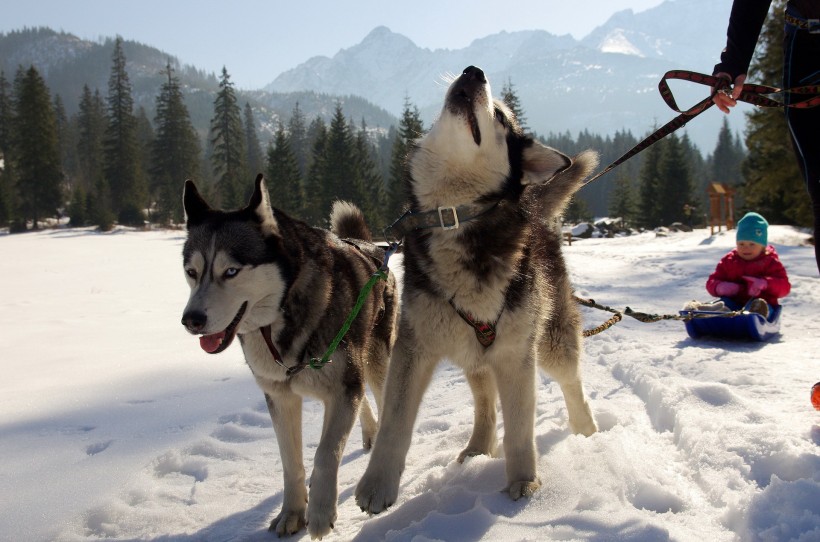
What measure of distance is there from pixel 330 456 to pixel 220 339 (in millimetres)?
801

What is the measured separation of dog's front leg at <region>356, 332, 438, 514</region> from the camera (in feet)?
7.99

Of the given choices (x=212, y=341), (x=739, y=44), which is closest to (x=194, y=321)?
(x=212, y=341)

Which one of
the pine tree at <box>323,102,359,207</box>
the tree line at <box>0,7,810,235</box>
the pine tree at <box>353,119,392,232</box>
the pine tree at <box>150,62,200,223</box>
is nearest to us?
the pine tree at <box>353,119,392,232</box>

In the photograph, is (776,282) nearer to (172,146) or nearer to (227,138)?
(227,138)

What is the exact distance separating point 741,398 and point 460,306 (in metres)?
2.19

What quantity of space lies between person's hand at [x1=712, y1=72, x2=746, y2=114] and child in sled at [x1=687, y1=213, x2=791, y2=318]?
2963mm

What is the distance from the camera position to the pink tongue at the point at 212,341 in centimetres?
259

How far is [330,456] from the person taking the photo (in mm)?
2656

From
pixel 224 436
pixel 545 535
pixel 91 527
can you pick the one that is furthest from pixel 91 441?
pixel 545 535

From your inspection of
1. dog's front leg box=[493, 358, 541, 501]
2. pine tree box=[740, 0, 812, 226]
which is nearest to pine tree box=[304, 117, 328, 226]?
pine tree box=[740, 0, 812, 226]

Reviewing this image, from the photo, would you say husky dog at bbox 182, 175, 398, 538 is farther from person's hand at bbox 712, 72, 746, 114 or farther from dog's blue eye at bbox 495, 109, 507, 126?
person's hand at bbox 712, 72, 746, 114

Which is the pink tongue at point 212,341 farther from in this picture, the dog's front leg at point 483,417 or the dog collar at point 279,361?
the dog's front leg at point 483,417

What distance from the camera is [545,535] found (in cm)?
213

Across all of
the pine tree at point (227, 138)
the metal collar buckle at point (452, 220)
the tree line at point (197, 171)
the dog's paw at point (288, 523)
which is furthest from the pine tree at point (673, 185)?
the dog's paw at point (288, 523)
